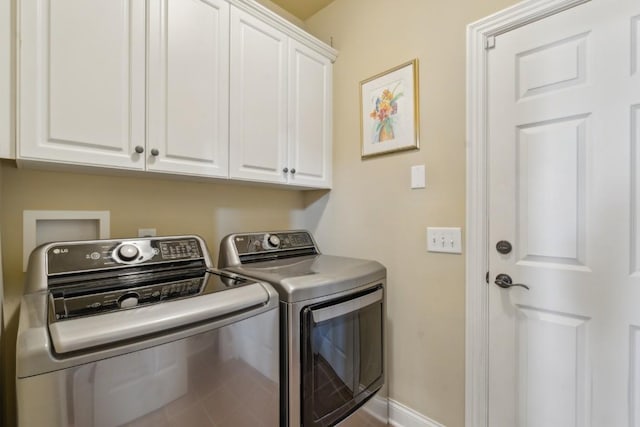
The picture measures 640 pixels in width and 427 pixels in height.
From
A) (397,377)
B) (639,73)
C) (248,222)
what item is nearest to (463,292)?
(397,377)

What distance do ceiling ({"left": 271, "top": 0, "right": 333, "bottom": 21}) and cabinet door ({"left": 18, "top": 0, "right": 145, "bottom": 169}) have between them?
118 centimetres

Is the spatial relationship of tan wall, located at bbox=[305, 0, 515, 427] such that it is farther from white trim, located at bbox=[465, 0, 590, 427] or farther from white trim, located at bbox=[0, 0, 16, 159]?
white trim, located at bbox=[0, 0, 16, 159]

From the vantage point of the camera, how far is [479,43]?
53.9 inches

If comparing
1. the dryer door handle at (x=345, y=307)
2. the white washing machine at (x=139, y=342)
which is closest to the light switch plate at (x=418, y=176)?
the dryer door handle at (x=345, y=307)

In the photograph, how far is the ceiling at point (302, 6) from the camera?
2.07 m

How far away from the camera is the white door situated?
1059mm

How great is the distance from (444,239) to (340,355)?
29.3 inches

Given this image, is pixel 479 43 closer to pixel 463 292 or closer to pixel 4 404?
pixel 463 292

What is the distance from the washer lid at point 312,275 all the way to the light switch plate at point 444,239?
0.96 ft

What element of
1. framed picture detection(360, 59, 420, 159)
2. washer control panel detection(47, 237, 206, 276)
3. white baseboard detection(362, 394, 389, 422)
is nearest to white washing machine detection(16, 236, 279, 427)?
washer control panel detection(47, 237, 206, 276)

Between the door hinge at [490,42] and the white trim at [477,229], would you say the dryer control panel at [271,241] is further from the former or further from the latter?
the door hinge at [490,42]

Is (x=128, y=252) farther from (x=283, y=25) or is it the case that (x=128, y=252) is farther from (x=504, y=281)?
(x=504, y=281)

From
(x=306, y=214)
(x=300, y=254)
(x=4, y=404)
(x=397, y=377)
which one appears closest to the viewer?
(x=4, y=404)

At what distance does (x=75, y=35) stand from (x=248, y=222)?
3.88 feet
